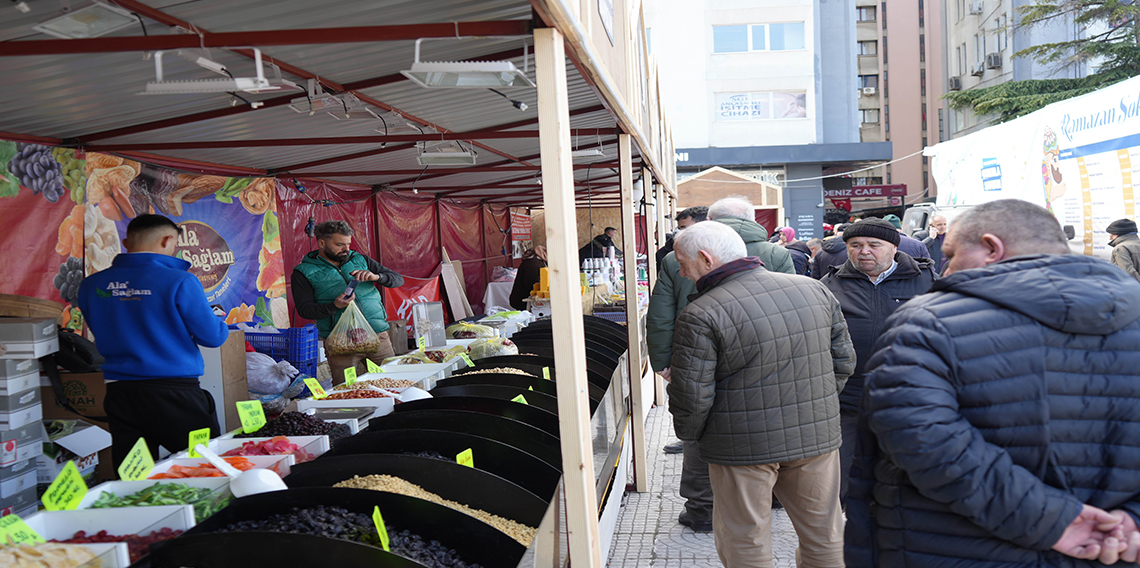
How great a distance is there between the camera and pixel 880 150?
23.4 metres

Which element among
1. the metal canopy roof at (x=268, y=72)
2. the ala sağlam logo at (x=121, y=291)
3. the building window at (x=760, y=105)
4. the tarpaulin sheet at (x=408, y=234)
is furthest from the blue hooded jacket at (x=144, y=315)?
the building window at (x=760, y=105)

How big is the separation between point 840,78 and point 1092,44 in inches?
447

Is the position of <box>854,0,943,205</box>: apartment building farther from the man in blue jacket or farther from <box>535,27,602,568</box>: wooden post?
<box>535,27,602,568</box>: wooden post

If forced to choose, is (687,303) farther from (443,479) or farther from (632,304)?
(443,479)

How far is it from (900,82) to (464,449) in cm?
5008

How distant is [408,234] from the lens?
1058 cm

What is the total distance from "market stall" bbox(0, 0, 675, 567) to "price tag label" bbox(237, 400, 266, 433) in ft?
0.09

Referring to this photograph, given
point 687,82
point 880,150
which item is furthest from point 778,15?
point 880,150

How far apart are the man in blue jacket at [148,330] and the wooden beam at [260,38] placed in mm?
1185

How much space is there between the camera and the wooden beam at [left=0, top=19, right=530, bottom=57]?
2381 mm

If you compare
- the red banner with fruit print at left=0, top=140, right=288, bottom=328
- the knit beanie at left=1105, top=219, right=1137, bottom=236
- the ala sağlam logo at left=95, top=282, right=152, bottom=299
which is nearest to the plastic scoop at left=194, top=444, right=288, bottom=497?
the ala sağlam logo at left=95, top=282, right=152, bottom=299

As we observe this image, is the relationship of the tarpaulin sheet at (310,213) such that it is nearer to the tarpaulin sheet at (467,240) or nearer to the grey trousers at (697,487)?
the tarpaulin sheet at (467,240)

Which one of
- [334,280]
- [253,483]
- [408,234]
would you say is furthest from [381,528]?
[408,234]

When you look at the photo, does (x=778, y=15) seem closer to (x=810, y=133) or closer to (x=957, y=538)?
(x=810, y=133)
